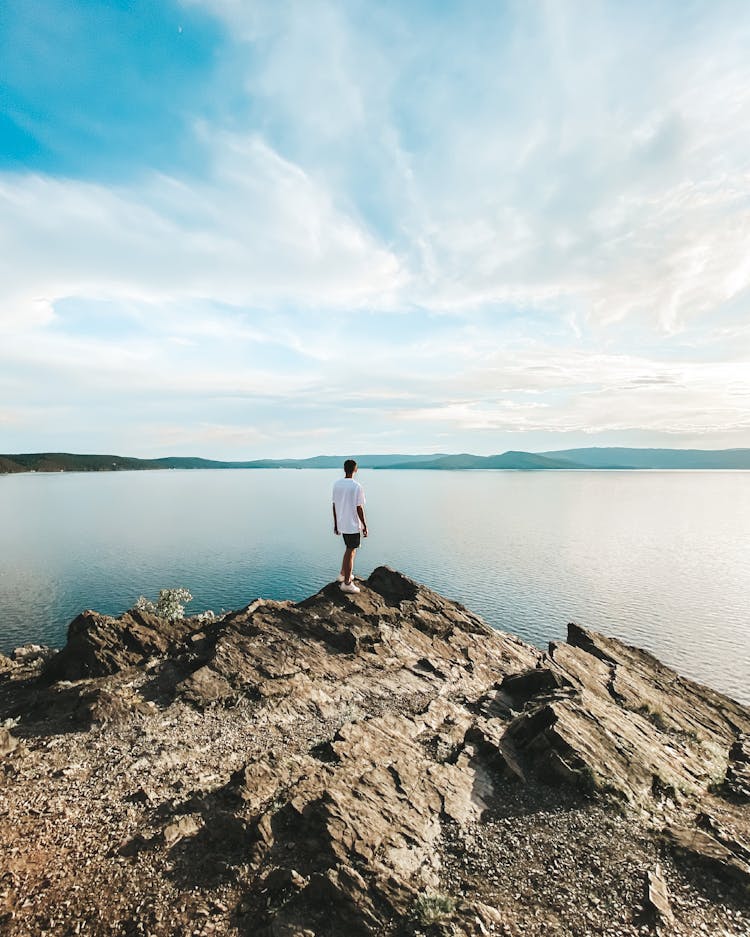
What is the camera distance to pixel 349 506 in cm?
2155

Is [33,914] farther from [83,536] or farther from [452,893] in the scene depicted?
[83,536]

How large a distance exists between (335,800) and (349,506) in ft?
38.3

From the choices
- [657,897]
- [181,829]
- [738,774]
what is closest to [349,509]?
[181,829]

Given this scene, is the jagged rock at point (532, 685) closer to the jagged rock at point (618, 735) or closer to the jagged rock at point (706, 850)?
the jagged rock at point (618, 735)

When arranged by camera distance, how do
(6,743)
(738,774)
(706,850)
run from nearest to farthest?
(706,850) → (6,743) → (738,774)

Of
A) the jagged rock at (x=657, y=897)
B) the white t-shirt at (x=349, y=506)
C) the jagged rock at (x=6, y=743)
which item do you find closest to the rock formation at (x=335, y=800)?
the jagged rock at (x=657, y=897)

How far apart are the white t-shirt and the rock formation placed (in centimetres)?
667

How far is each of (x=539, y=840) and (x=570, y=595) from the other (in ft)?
228

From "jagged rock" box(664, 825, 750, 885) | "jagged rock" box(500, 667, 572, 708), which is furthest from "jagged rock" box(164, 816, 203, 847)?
"jagged rock" box(500, 667, 572, 708)

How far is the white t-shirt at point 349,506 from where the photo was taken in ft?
70.6

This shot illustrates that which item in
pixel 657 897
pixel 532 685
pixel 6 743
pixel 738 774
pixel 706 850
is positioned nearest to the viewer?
pixel 657 897

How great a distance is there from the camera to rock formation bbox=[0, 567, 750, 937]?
9602 mm

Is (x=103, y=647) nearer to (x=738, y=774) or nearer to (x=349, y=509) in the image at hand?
(x=349, y=509)

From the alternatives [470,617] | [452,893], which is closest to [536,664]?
[470,617]
